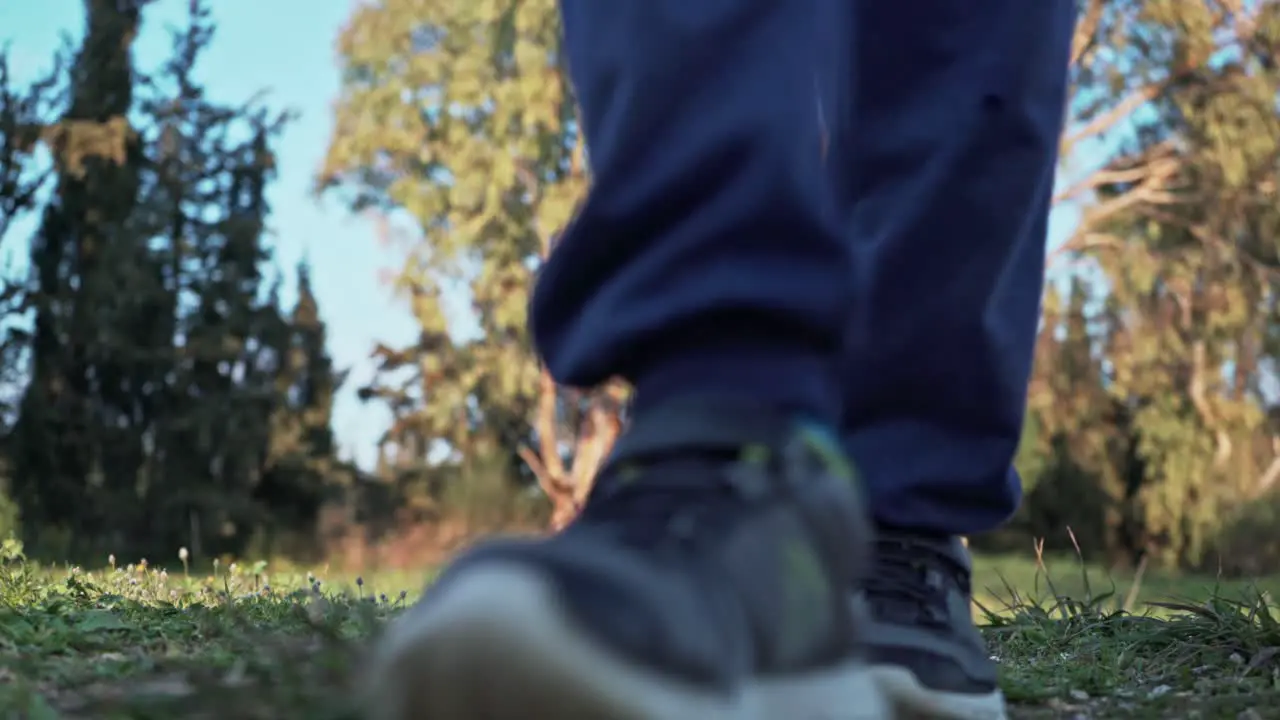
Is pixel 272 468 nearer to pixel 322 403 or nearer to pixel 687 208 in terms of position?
pixel 322 403

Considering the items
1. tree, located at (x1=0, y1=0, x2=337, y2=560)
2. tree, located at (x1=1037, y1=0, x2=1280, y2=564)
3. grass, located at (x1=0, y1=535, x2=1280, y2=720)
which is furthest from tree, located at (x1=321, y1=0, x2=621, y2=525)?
grass, located at (x1=0, y1=535, x2=1280, y2=720)

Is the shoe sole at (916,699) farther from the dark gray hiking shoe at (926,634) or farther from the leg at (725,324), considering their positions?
the leg at (725,324)

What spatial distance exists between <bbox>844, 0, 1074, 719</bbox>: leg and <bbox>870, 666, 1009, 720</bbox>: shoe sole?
0.11 m

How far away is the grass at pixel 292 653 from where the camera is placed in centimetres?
75

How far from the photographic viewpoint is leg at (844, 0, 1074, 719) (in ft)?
3.45

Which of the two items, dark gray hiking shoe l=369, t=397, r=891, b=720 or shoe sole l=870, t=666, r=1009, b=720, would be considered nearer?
dark gray hiking shoe l=369, t=397, r=891, b=720

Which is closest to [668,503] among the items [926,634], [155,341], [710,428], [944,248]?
[710,428]

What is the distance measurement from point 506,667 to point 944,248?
0.71 meters

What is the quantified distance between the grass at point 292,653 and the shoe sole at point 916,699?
8.7 inches

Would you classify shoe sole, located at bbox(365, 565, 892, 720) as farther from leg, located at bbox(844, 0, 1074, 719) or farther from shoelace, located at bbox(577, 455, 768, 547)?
leg, located at bbox(844, 0, 1074, 719)

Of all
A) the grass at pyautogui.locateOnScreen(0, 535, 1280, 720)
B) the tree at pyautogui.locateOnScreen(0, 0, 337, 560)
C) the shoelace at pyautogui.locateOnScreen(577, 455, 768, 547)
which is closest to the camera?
the shoelace at pyautogui.locateOnScreen(577, 455, 768, 547)

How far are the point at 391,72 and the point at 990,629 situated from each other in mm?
14821

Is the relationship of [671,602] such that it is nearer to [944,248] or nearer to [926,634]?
[926,634]

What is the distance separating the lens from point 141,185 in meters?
14.3
